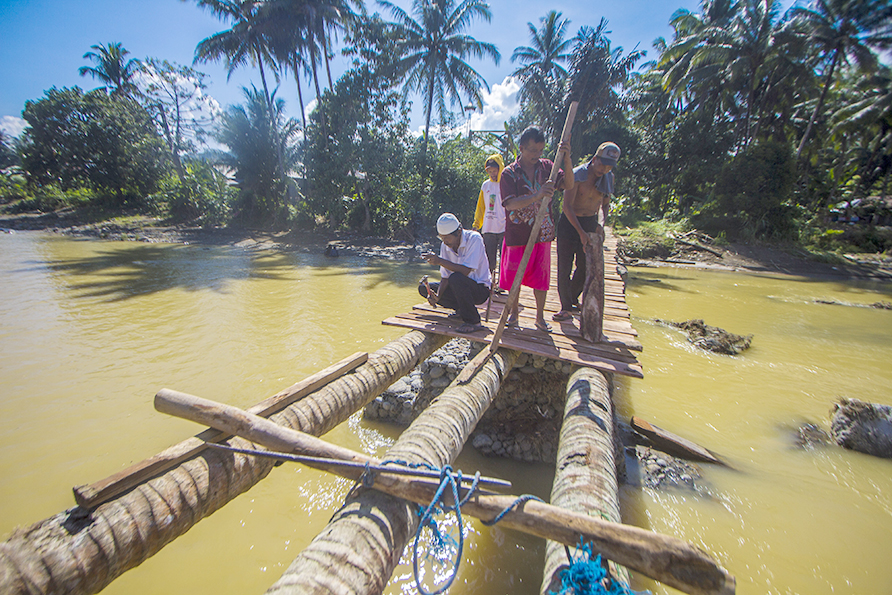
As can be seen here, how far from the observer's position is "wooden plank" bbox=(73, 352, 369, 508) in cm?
140

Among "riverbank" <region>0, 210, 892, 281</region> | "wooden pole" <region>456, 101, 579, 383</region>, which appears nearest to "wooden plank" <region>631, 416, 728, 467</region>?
"wooden pole" <region>456, 101, 579, 383</region>

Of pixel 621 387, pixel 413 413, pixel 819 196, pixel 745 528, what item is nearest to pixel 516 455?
pixel 413 413

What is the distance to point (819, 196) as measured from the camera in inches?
705

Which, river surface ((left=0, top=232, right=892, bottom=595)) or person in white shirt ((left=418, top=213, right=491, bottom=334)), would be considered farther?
person in white shirt ((left=418, top=213, right=491, bottom=334))

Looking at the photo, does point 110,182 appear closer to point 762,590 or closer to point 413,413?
point 413,413

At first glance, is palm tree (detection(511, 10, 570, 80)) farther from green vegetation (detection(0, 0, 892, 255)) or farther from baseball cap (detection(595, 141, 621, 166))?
baseball cap (detection(595, 141, 621, 166))

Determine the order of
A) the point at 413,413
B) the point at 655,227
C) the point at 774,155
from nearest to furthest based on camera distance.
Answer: the point at 413,413, the point at 774,155, the point at 655,227

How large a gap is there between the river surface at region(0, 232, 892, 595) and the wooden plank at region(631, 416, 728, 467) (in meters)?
0.11

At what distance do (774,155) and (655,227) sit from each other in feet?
14.7

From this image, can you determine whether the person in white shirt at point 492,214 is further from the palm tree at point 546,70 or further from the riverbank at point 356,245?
the palm tree at point 546,70

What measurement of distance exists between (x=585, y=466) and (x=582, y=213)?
2527 mm

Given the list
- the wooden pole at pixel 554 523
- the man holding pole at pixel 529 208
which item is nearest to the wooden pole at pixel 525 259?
the man holding pole at pixel 529 208

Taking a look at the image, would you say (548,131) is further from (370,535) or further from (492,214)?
(370,535)

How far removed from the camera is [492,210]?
4.81m
